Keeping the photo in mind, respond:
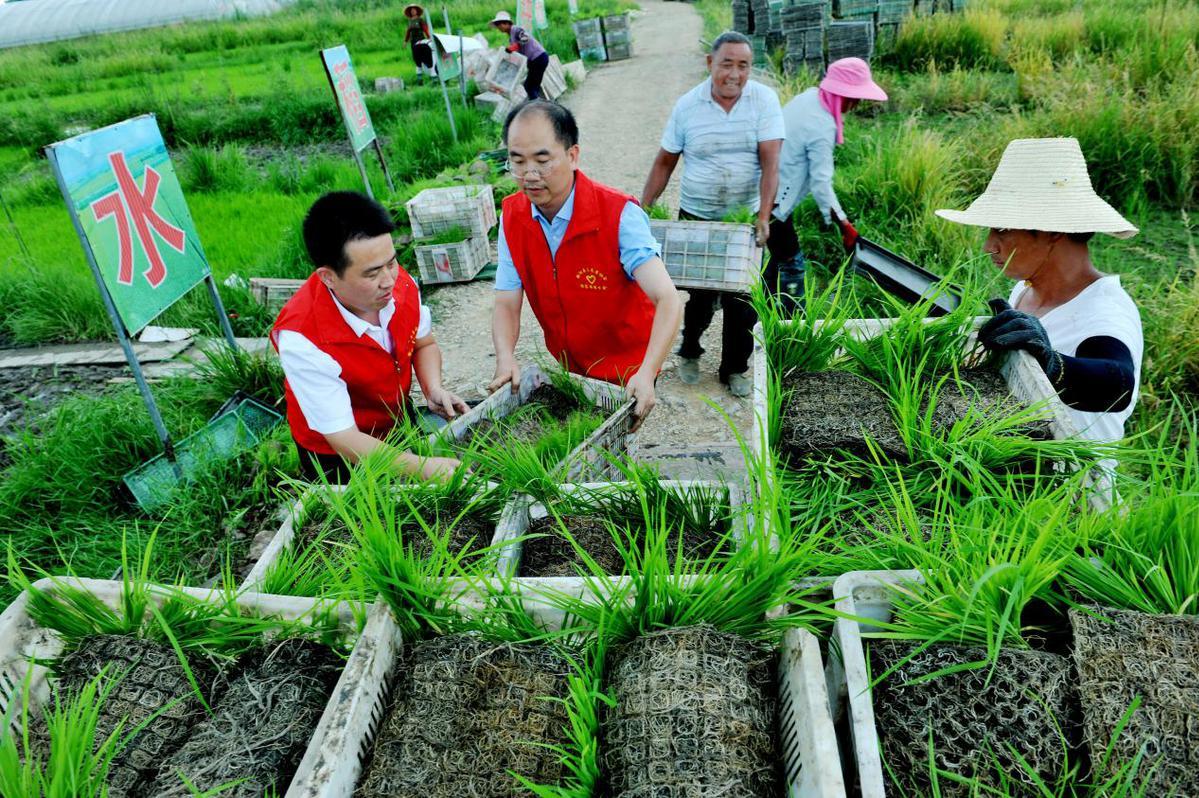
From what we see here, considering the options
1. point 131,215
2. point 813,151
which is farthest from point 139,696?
point 813,151

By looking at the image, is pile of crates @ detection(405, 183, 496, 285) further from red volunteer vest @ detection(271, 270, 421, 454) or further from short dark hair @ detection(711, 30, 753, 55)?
red volunteer vest @ detection(271, 270, 421, 454)

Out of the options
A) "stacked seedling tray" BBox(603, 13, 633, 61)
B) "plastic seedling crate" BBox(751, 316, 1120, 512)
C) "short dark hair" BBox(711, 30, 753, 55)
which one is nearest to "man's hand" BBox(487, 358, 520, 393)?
"plastic seedling crate" BBox(751, 316, 1120, 512)

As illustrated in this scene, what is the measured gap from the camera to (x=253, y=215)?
301 inches

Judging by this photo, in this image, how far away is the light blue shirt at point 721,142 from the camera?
160 inches

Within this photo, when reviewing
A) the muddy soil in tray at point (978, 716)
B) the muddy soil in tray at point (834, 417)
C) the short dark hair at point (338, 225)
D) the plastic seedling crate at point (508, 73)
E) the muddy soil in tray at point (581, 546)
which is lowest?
the muddy soil in tray at point (581, 546)

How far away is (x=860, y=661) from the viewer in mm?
1138

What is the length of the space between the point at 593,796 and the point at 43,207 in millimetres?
11252

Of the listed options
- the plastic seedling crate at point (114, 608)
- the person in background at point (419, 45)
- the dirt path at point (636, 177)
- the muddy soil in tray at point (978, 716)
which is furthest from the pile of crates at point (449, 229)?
the person in background at point (419, 45)

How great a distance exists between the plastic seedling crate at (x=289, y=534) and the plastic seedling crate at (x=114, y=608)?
0.13 metres

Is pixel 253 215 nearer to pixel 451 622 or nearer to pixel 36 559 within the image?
pixel 36 559

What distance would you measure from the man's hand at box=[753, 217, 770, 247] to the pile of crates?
114 inches

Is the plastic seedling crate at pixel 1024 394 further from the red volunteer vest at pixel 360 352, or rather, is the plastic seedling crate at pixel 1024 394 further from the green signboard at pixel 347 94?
the green signboard at pixel 347 94

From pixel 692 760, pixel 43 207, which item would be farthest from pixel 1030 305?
pixel 43 207

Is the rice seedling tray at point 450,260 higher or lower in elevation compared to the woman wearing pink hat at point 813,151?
lower
